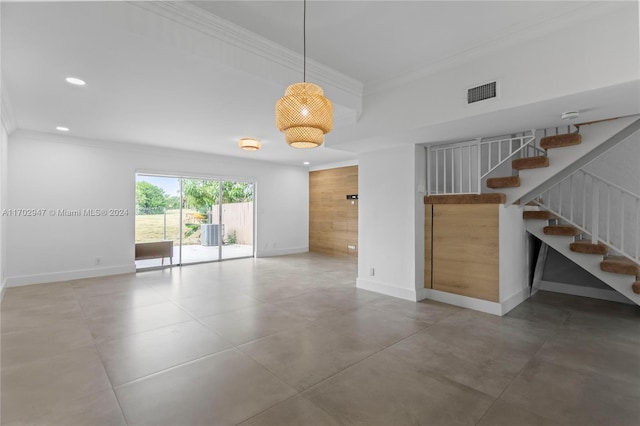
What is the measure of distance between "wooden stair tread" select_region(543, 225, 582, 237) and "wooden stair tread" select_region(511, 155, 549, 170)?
1160 millimetres

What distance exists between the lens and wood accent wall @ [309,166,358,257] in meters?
8.66

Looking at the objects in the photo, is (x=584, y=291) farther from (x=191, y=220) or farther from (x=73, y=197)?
(x=73, y=197)

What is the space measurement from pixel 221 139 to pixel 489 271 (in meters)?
5.38

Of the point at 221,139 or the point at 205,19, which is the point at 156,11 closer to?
the point at 205,19

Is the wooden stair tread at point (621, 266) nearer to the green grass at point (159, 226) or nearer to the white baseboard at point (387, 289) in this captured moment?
the white baseboard at point (387, 289)

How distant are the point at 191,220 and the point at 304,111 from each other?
6.40m

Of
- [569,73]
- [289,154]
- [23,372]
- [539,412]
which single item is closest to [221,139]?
[289,154]

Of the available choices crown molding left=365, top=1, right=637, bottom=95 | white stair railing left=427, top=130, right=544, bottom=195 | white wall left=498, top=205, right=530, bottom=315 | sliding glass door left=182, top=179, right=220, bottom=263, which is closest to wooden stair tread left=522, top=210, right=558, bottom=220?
white wall left=498, top=205, right=530, bottom=315

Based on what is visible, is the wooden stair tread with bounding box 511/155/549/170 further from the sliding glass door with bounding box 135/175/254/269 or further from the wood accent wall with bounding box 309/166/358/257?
the sliding glass door with bounding box 135/175/254/269

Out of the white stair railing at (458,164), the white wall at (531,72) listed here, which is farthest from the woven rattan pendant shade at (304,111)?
the white stair railing at (458,164)

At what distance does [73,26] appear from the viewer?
7.54ft

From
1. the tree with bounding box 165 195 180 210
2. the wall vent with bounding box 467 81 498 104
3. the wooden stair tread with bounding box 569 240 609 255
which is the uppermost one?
the wall vent with bounding box 467 81 498 104

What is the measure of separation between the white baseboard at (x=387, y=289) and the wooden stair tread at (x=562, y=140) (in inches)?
106

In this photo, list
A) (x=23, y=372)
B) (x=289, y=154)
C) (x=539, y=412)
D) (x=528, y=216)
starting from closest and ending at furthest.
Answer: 1. (x=539, y=412)
2. (x=23, y=372)
3. (x=528, y=216)
4. (x=289, y=154)
